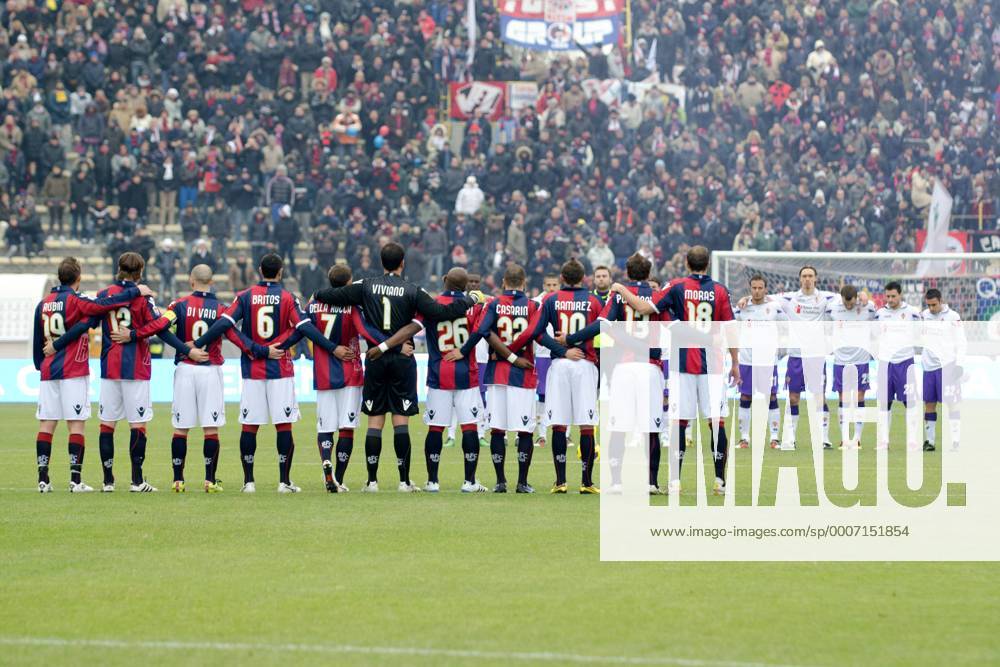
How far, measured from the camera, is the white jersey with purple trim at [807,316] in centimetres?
2053

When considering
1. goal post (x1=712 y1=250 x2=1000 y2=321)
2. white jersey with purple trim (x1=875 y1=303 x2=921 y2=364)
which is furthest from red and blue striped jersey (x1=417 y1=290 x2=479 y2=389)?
goal post (x1=712 y1=250 x2=1000 y2=321)

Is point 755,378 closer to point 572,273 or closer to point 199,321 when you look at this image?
point 572,273

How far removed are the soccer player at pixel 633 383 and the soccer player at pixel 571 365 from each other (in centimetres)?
14

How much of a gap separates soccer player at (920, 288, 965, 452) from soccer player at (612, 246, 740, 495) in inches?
287

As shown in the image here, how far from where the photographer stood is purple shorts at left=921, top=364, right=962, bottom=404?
20625 mm

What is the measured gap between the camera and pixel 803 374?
21188 mm

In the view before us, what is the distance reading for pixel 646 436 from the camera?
14445mm

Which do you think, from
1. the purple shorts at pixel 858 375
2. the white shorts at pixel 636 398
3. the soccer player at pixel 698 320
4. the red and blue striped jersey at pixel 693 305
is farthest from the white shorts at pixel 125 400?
the purple shorts at pixel 858 375

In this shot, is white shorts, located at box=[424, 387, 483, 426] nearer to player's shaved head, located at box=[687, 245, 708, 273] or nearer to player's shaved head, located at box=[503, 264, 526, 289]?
player's shaved head, located at box=[503, 264, 526, 289]

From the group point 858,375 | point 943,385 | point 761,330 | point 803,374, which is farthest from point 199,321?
point 943,385

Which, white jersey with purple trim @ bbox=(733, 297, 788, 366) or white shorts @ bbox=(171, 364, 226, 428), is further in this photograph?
white jersey with purple trim @ bbox=(733, 297, 788, 366)

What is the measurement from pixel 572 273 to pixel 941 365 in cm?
848

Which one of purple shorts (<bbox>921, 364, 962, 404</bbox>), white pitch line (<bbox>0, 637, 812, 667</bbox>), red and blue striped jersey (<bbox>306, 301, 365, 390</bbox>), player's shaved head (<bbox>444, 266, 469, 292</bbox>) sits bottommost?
purple shorts (<bbox>921, 364, 962, 404</bbox>)

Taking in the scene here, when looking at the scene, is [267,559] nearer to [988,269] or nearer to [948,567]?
[948,567]
